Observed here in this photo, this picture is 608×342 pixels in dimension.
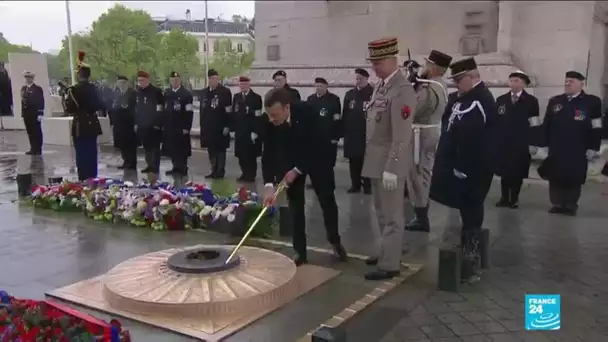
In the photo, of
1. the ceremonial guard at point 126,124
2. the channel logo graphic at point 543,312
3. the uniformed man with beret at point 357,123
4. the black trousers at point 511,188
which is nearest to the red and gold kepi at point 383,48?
the channel logo graphic at point 543,312

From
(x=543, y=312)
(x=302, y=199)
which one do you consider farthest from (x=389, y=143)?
(x=543, y=312)

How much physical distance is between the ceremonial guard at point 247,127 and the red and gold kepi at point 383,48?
4.93m

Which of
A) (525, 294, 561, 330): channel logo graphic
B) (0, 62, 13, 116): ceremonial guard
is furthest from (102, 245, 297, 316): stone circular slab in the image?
(0, 62, 13, 116): ceremonial guard

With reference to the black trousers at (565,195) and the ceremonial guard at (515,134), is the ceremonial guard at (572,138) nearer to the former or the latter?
the black trousers at (565,195)

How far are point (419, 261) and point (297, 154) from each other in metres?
1.56

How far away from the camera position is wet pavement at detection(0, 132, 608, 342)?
3.89 meters

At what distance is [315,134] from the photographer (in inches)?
194

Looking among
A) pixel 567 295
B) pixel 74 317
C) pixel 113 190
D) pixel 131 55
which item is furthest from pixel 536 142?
pixel 131 55

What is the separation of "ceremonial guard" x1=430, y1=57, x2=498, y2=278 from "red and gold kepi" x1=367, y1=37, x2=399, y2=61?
28.1 inches

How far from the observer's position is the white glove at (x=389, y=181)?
15.1 feet

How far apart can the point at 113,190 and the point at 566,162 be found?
5591 mm

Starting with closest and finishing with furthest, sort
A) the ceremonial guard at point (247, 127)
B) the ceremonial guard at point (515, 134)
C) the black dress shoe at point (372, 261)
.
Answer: the black dress shoe at point (372, 261), the ceremonial guard at point (515, 134), the ceremonial guard at point (247, 127)

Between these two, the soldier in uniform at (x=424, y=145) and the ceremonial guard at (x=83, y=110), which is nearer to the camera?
the soldier in uniform at (x=424, y=145)

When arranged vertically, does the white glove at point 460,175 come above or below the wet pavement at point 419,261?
above
